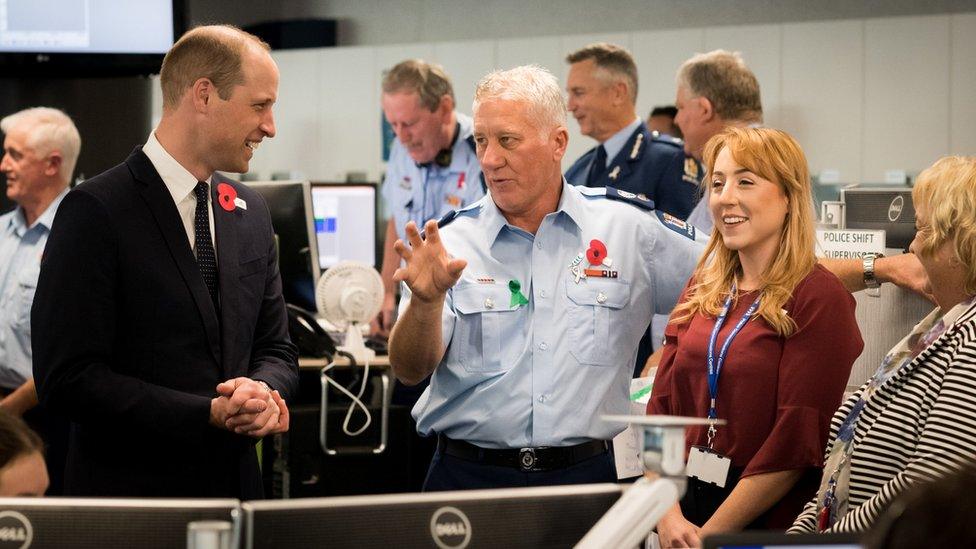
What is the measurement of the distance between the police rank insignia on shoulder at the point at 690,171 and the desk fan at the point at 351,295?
1.15 meters

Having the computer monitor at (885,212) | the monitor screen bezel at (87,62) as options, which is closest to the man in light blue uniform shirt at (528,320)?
the computer monitor at (885,212)

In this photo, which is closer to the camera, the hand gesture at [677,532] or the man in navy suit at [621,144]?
the hand gesture at [677,532]

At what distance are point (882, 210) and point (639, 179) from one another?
4.15ft

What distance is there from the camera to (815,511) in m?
2.11

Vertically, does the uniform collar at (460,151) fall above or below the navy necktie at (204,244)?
above

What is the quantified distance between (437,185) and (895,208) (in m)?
2.32

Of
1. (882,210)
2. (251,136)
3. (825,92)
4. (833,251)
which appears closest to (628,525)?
(251,136)

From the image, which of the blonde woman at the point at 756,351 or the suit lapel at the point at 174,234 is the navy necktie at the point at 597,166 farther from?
the suit lapel at the point at 174,234

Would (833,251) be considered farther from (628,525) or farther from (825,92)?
(825,92)

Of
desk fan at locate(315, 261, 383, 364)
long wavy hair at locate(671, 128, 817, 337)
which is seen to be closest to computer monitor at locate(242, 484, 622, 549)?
long wavy hair at locate(671, 128, 817, 337)

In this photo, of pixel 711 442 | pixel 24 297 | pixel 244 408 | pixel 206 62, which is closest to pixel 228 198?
pixel 206 62

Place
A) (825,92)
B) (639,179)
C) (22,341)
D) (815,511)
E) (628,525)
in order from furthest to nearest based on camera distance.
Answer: (825,92)
(639,179)
(22,341)
(815,511)
(628,525)

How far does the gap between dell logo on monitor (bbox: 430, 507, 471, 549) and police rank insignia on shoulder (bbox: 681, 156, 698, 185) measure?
2774mm

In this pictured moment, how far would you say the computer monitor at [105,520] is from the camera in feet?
4.52
